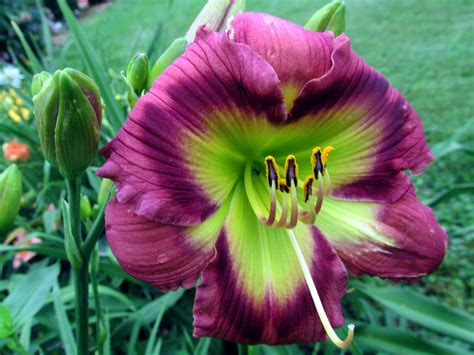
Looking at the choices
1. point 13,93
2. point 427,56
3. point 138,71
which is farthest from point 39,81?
point 427,56

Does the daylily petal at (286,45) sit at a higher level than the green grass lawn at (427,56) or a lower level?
higher

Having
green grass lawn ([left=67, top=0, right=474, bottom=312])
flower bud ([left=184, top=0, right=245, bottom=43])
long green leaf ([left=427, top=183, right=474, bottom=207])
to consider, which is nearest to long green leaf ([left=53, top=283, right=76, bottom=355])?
A: flower bud ([left=184, top=0, right=245, bottom=43])

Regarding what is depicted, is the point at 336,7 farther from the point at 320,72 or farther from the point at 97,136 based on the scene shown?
the point at 97,136

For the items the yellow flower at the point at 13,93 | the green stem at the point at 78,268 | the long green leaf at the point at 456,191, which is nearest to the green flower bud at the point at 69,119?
the green stem at the point at 78,268

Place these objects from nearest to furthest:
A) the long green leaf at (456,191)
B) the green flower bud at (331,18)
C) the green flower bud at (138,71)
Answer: the green flower bud at (138,71) < the green flower bud at (331,18) < the long green leaf at (456,191)

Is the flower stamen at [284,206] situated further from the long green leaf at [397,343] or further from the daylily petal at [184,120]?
the long green leaf at [397,343]
